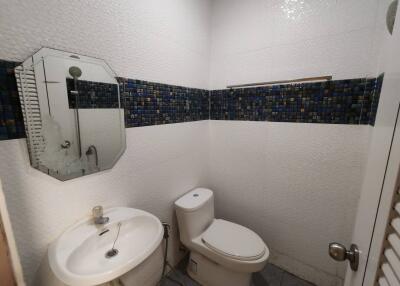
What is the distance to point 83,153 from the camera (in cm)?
96

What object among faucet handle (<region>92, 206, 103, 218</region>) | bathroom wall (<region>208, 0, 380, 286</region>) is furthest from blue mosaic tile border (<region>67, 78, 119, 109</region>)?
bathroom wall (<region>208, 0, 380, 286</region>)

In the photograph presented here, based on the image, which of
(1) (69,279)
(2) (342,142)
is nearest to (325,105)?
(2) (342,142)

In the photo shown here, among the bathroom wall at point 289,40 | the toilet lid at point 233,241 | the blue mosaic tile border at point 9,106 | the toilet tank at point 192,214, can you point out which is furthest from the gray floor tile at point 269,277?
the blue mosaic tile border at point 9,106

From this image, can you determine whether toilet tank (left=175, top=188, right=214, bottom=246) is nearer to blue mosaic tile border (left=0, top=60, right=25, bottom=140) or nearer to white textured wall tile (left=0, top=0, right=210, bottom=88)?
white textured wall tile (left=0, top=0, right=210, bottom=88)

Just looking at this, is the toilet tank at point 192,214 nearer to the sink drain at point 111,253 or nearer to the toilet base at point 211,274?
the toilet base at point 211,274

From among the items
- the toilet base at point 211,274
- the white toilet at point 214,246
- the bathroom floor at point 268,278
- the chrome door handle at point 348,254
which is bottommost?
the bathroom floor at point 268,278

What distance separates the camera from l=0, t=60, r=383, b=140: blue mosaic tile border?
87cm

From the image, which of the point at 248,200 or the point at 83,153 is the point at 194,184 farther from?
the point at 83,153

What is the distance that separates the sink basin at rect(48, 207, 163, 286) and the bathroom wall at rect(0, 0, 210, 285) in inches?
3.5

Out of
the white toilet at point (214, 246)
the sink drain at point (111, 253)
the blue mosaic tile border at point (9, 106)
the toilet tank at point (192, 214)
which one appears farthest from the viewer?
the toilet tank at point (192, 214)

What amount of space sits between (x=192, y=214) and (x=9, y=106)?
1.20 metres

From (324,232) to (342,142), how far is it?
0.68m

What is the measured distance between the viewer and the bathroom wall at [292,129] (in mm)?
1196

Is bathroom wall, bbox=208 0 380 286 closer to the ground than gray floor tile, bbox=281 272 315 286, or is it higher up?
higher up
